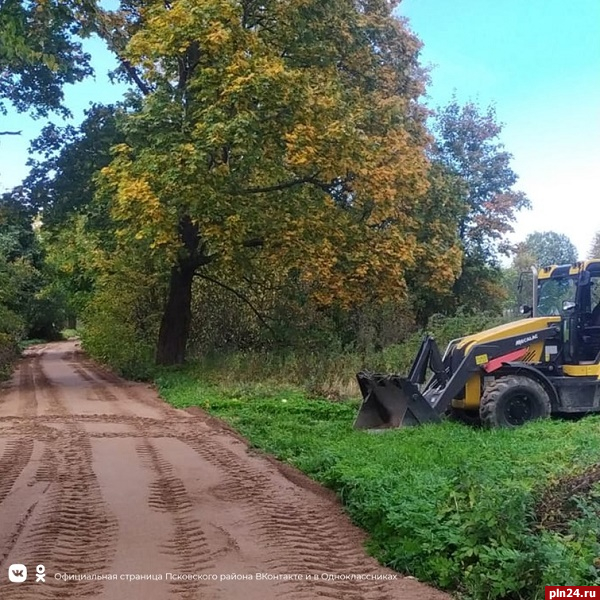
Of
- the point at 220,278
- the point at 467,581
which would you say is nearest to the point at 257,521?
the point at 467,581

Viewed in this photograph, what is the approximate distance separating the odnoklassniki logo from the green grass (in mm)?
2584

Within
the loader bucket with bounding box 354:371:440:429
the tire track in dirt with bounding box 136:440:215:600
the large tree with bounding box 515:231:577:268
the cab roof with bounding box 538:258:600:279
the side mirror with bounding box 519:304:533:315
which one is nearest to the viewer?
the tire track in dirt with bounding box 136:440:215:600

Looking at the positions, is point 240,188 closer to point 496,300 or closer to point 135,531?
point 135,531

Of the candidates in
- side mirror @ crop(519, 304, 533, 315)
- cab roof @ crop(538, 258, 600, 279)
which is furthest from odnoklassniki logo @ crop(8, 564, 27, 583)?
side mirror @ crop(519, 304, 533, 315)

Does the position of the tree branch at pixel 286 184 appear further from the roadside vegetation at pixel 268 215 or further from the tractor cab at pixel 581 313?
the tractor cab at pixel 581 313

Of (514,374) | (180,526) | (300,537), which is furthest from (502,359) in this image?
(180,526)

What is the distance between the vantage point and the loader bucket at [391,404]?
35.9ft

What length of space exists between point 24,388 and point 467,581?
18045 mm

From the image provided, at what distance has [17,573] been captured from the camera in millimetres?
5211

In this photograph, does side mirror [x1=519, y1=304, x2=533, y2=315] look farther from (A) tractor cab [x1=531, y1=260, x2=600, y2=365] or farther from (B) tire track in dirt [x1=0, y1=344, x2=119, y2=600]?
(B) tire track in dirt [x1=0, y1=344, x2=119, y2=600]

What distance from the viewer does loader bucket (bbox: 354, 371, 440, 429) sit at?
1095 cm

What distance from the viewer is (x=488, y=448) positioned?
8852mm

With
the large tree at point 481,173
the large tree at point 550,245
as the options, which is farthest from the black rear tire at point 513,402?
the large tree at point 550,245

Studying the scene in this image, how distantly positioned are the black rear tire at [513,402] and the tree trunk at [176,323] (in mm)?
12783
